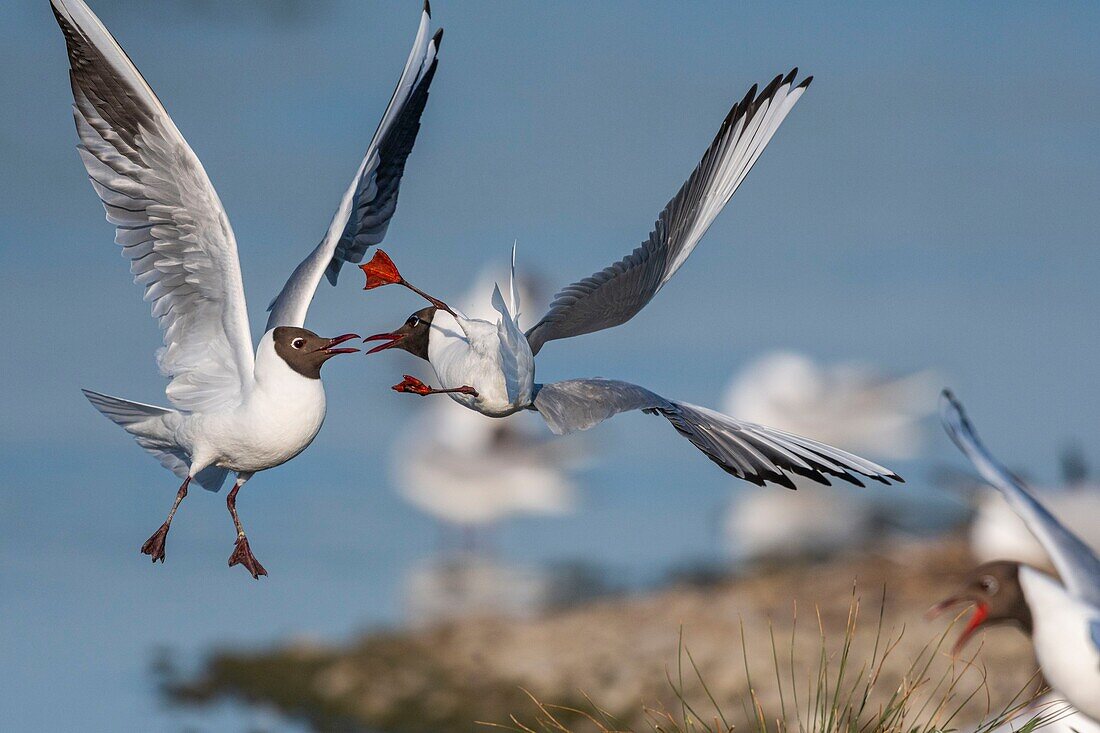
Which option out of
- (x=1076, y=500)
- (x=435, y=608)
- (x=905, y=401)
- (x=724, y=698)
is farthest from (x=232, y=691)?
(x=1076, y=500)

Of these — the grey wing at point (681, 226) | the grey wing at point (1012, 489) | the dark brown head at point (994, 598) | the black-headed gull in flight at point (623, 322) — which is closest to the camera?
the black-headed gull in flight at point (623, 322)

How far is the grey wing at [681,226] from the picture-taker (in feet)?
14.1

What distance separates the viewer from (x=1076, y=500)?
1521cm

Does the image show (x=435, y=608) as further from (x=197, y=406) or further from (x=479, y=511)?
(x=197, y=406)

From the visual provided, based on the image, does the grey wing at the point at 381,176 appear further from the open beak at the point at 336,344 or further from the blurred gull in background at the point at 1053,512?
the blurred gull in background at the point at 1053,512

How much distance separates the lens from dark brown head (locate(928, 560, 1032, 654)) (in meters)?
7.07

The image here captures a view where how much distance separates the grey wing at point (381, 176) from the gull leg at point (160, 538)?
2.03 ft

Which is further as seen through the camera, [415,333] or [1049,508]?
[1049,508]

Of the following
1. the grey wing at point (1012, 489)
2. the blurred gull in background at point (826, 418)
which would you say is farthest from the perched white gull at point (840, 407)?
the grey wing at point (1012, 489)

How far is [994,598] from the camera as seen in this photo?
23.6 ft

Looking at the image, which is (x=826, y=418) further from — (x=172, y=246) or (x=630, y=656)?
Answer: (x=172, y=246)

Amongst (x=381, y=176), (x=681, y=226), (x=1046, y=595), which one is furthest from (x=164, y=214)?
(x=1046, y=595)

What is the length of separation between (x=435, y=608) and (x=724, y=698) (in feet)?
22.1

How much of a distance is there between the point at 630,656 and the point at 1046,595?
987cm
